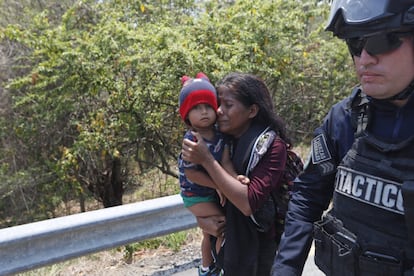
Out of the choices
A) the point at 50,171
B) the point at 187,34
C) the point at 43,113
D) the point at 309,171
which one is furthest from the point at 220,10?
the point at 309,171

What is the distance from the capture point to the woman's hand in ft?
6.30

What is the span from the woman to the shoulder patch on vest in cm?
38

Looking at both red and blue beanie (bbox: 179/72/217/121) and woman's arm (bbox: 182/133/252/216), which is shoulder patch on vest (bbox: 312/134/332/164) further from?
red and blue beanie (bbox: 179/72/217/121)

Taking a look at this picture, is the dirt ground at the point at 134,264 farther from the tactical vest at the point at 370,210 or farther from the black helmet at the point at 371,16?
the black helmet at the point at 371,16

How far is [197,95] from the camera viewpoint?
6.51 ft

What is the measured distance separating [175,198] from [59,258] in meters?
0.87

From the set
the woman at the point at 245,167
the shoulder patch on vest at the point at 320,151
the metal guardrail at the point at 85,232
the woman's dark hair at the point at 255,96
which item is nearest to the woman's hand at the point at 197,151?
the woman at the point at 245,167

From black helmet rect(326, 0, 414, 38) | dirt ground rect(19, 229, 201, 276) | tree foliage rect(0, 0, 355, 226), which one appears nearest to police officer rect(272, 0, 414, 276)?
black helmet rect(326, 0, 414, 38)

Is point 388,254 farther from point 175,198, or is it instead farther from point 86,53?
point 86,53

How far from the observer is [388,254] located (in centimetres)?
128

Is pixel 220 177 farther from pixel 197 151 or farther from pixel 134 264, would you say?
pixel 134 264

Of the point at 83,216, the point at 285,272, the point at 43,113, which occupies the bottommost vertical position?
the point at 43,113

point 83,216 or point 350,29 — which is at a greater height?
point 350,29

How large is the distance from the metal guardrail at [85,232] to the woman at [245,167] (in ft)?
3.11
